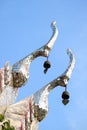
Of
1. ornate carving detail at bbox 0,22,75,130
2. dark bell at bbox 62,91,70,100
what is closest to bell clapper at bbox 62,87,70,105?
dark bell at bbox 62,91,70,100

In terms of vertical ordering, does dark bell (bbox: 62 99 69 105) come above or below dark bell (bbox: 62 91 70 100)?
below

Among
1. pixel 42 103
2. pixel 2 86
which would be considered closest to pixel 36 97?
pixel 42 103

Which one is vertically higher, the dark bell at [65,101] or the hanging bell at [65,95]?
the hanging bell at [65,95]

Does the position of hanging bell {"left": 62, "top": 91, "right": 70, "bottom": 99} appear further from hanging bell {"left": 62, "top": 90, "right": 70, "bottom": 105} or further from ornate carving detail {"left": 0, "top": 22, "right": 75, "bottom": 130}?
ornate carving detail {"left": 0, "top": 22, "right": 75, "bottom": 130}

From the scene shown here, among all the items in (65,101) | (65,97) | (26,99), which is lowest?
(65,101)

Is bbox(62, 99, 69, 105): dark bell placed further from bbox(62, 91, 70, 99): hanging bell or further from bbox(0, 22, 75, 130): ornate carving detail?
bbox(0, 22, 75, 130): ornate carving detail

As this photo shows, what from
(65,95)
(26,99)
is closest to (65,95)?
(65,95)

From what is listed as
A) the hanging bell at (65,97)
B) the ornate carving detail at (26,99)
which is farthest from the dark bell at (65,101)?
the ornate carving detail at (26,99)

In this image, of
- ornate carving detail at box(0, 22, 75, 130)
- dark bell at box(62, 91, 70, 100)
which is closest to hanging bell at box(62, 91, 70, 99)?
dark bell at box(62, 91, 70, 100)

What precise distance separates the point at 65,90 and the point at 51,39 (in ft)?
6.74

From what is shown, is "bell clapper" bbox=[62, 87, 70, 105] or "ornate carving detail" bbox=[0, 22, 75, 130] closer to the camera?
"ornate carving detail" bbox=[0, 22, 75, 130]

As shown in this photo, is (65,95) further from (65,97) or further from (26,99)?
(26,99)

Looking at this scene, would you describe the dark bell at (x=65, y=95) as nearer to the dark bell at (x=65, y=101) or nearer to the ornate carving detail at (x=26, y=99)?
the dark bell at (x=65, y=101)

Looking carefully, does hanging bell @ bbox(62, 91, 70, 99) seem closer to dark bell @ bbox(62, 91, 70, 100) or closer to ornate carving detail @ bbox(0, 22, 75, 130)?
dark bell @ bbox(62, 91, 70, 100)
